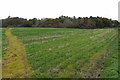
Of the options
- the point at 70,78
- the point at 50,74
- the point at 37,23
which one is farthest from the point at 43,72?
the point at 37,23

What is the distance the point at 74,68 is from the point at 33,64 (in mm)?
2880

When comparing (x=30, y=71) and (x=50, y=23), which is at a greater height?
(x=50, y=23)

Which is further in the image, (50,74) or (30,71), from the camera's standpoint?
(30,71)

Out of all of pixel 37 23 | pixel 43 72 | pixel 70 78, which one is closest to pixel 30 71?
pixel 43 72

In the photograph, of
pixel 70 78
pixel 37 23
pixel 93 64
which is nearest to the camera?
pixel 70 78

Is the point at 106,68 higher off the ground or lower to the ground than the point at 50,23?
lower

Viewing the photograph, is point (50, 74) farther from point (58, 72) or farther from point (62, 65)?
point (62, 65)

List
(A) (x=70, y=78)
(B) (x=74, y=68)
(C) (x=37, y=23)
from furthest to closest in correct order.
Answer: (C) (x=37, y=23) → (B) (x=74, y=68) → (A) (x=70, y=78)

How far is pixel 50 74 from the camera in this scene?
1070cm

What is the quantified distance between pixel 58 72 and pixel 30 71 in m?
1.65

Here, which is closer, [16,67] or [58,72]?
[58,72]

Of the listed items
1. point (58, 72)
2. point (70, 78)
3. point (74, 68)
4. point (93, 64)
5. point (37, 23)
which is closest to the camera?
point (70, 78)

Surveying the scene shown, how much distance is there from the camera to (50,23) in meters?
96.6

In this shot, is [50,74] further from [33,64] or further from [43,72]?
[33,64]
